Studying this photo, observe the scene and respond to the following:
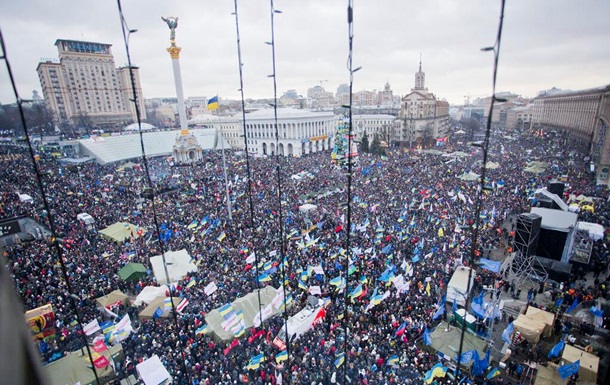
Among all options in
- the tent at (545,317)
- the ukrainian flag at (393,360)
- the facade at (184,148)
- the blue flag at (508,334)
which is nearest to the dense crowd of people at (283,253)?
the ukrainian flag at (393,360)

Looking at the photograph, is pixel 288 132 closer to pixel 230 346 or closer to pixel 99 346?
pixel 230 346

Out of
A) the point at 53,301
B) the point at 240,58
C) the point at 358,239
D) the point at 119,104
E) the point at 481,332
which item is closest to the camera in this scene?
the point at 240,58

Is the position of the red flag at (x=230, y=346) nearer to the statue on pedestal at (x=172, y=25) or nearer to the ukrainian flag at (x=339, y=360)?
the ukrainian flag at (x=339, y=360)

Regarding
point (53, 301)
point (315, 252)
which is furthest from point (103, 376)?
point (315, 252)

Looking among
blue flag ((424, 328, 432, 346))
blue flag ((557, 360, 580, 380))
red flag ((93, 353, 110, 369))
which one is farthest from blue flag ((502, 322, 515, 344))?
red flag ((93, 353, 110, 369))

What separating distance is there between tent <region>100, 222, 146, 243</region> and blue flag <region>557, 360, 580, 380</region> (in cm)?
2069

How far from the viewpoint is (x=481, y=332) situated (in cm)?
1225

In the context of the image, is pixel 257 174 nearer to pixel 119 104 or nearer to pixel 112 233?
pixel 112 233

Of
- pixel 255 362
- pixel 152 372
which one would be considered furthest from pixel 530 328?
pixel 152 372

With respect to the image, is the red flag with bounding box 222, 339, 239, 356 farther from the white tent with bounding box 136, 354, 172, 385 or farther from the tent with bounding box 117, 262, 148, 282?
the tent with bounding box 117, 262, 148, 282

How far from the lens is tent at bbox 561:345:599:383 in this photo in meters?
9.35

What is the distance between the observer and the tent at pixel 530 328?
1114 cm

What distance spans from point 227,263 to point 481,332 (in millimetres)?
11621

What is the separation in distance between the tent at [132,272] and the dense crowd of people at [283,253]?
1.25 feet
